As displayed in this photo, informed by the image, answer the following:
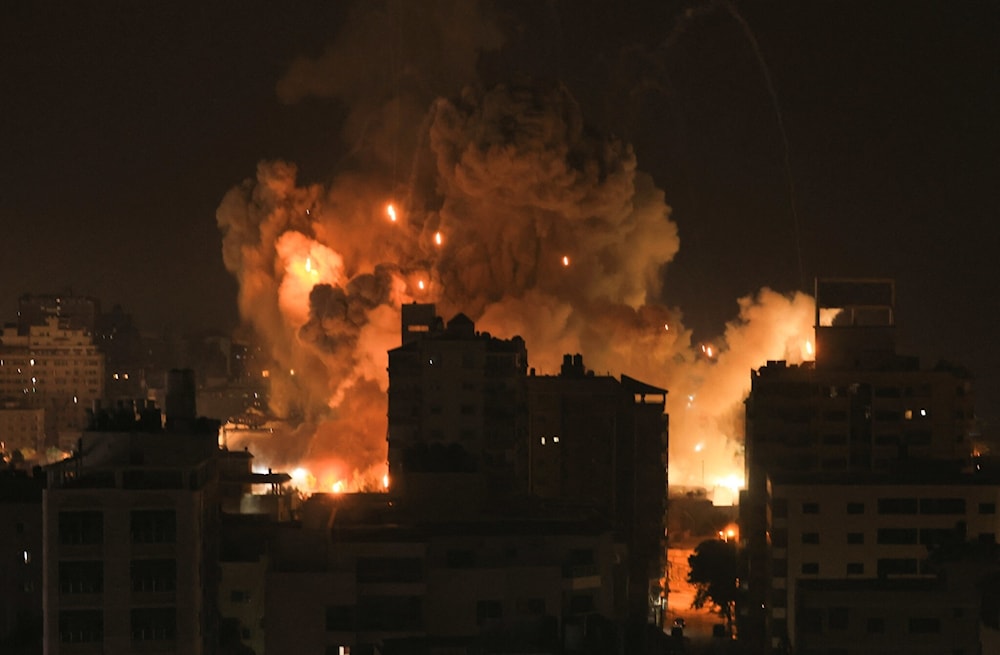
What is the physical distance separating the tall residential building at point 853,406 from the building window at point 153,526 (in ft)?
53.8

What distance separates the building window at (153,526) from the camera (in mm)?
27812

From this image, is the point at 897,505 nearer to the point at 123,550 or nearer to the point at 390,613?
the point at 390,613

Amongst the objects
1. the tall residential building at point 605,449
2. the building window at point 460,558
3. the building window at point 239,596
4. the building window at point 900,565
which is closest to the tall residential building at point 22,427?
the tall residential building at point 605,449

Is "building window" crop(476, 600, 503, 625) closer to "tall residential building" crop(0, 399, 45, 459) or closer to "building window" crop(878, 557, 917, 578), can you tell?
"building window" crop(878, 557, 917, 578)

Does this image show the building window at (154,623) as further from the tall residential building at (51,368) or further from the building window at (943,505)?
the tall residential building at (51,368)

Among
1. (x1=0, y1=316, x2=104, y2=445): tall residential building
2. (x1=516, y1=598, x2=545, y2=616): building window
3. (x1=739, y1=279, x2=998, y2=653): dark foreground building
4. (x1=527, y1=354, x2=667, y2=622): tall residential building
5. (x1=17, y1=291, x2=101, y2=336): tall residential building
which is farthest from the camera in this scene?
(x1=17, y1=291, x2=101, y2=336): tall residential building

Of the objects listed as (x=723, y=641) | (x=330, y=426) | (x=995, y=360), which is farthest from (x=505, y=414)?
(x=995, y=360)

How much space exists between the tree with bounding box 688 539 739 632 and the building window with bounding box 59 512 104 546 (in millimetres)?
18976

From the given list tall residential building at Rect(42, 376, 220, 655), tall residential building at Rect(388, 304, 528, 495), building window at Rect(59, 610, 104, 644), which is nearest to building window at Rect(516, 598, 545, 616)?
tall residential building at Rect(42, 376, 220, 655)

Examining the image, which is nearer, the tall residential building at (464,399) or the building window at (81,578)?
the building window at (81,578)

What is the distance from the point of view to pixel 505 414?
4762 centimetres

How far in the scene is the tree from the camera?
43.9m

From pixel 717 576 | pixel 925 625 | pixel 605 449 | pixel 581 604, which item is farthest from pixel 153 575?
pixel 605 449

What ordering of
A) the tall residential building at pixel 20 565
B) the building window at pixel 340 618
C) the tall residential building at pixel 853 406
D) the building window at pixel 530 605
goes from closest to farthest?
1. the building window at pixel 340 618
2. the building window at pixel 530 605
3. the tall residential building at pixel 20 565
4. the tall residential building at pixel 853 406
